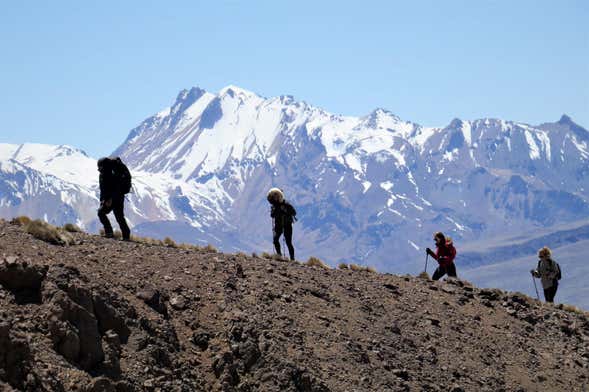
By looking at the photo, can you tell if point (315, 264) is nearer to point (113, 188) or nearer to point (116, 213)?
point (116, 213)

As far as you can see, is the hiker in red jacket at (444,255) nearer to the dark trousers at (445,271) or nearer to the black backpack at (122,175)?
the dark trousers at (445,271)

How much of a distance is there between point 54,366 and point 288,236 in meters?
13.0

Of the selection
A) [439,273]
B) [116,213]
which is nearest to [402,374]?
[116,213]

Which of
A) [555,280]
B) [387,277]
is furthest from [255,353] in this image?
[555,280]

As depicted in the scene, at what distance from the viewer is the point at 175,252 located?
73.8 ft

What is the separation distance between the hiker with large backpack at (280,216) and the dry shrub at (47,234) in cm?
708

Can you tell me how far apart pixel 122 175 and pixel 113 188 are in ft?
1.13

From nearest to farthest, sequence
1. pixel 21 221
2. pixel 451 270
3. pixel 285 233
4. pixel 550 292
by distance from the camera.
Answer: pixel 21 221 → pixel 285 233 → pixel 451 270 → pixel 550 292

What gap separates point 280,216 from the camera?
89.8ft

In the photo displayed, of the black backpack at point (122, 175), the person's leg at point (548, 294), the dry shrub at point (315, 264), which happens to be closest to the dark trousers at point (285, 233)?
the dry shrub at point (315, 264)

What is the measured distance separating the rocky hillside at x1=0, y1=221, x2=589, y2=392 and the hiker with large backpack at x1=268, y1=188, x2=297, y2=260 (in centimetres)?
226

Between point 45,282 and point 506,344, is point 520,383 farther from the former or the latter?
point 45,282

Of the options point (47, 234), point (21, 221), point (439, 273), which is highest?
point (439, 273)

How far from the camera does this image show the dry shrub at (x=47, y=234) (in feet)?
66.3
